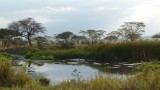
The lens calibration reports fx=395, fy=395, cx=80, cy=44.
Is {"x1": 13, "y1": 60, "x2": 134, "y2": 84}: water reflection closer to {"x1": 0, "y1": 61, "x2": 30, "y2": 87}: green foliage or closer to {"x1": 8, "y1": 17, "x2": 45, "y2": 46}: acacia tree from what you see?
{"x1": 0, "y1": 61, "x2": 30, "y2": 87}: green foliage

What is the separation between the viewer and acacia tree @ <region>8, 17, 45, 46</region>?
69938 millimetres

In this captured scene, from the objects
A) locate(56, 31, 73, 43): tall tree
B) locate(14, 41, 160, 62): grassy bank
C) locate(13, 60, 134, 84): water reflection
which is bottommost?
locate(13, 60, 134, 84): water reflection

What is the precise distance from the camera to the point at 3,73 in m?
11.2

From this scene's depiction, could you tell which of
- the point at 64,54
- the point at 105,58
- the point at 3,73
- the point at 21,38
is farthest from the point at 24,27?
the point at 3,73

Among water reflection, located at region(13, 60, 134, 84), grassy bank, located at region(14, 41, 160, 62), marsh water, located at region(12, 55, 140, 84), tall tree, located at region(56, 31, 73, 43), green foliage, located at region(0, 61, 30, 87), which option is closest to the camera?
green foliage, located at region(0, 61, 30, 87)

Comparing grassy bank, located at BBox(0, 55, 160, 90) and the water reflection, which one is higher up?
grassy bank, located at BBox(0, 55, 160, 90)

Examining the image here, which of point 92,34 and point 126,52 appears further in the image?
point 92,34

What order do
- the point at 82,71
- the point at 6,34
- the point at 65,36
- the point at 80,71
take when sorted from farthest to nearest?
the point at 65,36 < the point at 6,34 < the point at 82,71 < the point at 80,71

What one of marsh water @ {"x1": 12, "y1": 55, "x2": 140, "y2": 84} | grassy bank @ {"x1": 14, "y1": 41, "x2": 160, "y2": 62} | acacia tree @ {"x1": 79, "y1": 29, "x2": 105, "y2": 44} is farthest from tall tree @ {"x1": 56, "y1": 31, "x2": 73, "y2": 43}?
marsh water @ {"x1": 12, "y1": 55, "x2": 140, "y2": 84}

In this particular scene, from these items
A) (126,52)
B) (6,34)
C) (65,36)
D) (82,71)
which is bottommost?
(82,71)

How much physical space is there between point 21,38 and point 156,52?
4319 centimetres

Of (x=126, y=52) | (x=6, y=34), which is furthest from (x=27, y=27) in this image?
(x=126, y=52)

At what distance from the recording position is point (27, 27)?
231 ft

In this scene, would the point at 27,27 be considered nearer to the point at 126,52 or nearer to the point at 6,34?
the point at 6,34
